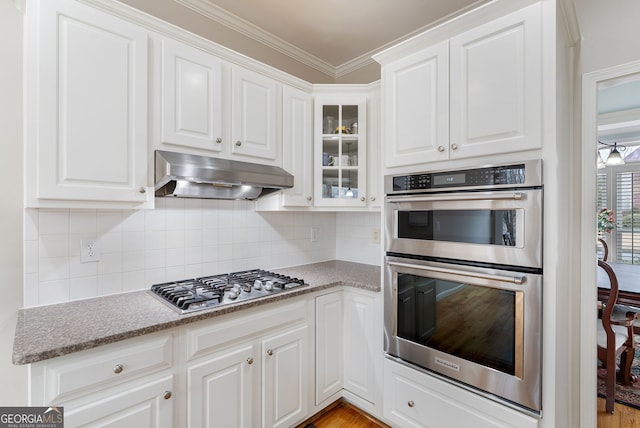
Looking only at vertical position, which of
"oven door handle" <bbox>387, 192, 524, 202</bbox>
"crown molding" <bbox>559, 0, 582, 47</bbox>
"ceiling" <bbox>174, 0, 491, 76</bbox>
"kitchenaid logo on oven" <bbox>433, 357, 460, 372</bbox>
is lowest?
"kitchenaid logo on oven" <bbox>433, 357, 460, 372</bbox>

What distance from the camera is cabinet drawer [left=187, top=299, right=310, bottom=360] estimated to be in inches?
55.5

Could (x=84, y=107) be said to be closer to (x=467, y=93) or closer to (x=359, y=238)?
(x=467, y=93)

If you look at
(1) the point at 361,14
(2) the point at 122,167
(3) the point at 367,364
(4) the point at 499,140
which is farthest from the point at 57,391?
(1) the point at 361,14

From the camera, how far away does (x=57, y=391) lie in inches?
42.0

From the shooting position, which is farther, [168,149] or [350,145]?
[350,145]

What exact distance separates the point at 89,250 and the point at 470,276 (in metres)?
1.97

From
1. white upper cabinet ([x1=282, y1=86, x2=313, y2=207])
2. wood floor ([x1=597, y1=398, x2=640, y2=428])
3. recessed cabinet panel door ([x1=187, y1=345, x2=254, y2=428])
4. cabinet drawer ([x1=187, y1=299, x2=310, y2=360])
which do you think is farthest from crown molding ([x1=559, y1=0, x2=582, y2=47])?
wood floor ([x1=597, y1=398, x2=640, y2=428])

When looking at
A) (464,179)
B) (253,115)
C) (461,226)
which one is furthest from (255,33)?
(461,226)

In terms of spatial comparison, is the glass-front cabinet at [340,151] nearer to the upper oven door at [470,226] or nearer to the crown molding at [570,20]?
the upper oven door at [470,226]

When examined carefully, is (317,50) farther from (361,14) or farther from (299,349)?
(299,349)

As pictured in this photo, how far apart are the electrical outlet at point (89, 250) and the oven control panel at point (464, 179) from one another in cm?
165

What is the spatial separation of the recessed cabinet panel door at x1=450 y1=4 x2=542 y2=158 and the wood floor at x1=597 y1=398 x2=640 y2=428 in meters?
2.00

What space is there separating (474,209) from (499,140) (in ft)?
1.13

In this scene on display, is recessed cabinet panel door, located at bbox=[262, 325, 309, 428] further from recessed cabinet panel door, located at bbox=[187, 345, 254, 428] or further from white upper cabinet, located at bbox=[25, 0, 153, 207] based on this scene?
white upper cabinet, located at bbox=[25, 0, 153, 207]
